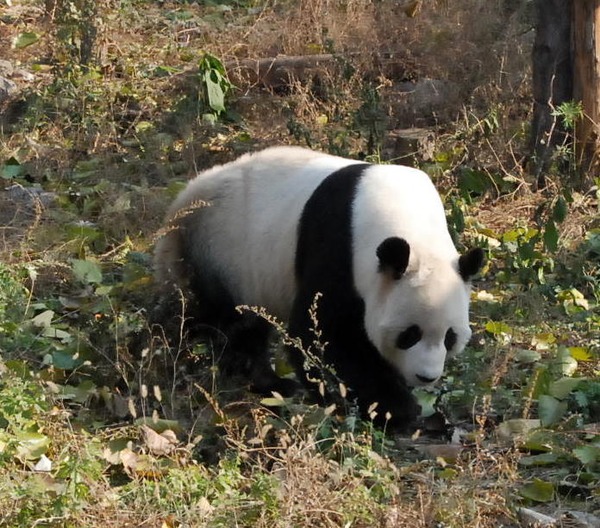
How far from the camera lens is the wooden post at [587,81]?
310 inches

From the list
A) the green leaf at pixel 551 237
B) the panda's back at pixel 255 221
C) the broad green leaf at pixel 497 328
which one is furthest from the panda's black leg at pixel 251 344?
the green leaf at pixel 551 237

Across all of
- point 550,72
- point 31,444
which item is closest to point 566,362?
point 31,444

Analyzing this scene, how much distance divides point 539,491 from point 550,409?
2.62ft

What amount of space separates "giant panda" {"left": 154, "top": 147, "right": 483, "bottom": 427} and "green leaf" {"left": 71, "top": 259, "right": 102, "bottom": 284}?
52 centimetres

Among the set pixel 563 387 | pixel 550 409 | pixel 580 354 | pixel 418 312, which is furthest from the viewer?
pixel 580 354

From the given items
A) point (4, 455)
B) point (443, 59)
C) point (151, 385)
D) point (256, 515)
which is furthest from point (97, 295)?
point (443, 59)

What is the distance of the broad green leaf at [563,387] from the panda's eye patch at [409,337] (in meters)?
0.87

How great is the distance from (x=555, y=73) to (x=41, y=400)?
A: 4967mm

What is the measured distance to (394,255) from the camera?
4.69 m

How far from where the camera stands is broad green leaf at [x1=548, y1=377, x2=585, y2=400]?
17.3ft

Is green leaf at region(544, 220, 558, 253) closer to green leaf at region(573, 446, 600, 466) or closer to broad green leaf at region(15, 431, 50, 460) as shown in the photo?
→ green leaf at region(573, 446, 600, 466)

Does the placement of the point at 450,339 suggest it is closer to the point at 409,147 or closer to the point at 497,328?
the point at 497,328

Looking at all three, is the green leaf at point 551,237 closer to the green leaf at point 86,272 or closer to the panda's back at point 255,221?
the panda's back at point 255,221

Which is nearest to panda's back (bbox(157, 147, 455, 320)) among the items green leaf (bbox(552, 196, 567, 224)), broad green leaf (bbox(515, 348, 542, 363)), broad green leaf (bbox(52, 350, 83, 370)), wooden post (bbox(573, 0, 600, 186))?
broad green leaf (bbox(52, 350, 83, 370))
